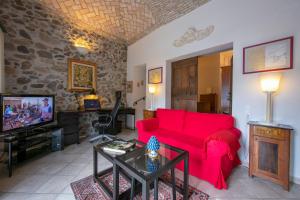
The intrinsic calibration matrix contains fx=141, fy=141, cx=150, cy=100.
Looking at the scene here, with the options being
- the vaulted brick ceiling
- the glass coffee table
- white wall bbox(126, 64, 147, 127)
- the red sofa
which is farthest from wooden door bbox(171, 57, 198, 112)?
the glass coffee table

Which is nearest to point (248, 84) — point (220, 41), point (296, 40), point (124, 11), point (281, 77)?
point (281, 77)

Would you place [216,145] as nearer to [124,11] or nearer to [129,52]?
[124,11]

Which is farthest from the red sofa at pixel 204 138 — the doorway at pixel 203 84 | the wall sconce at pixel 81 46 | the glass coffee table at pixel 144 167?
the wall sconce at pixel 81 46

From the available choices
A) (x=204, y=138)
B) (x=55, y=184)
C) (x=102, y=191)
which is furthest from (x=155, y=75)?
(x=55, y=184)

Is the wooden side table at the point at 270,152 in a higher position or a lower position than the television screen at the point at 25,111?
lower

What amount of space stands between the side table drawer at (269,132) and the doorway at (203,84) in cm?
99

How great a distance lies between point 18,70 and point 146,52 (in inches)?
127

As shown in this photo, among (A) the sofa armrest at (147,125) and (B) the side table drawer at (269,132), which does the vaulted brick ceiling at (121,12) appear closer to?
(A) the sofa armrest at (147,125)

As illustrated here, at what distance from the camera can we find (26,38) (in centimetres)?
309

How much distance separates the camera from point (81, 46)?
3.90 m

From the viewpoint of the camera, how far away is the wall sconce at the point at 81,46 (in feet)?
12.8

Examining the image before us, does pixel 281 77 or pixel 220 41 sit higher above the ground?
pixel 220 41

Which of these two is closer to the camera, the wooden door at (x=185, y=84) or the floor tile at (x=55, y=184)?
the floor tile at (x=55, y=184)

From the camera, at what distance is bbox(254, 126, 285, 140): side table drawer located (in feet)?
5.88
